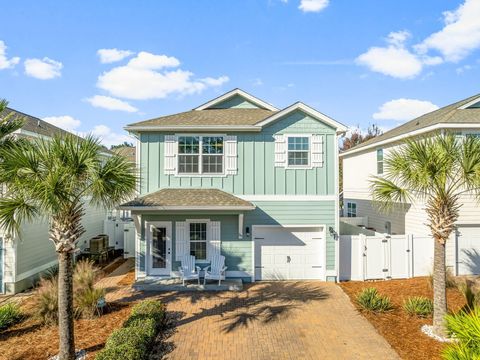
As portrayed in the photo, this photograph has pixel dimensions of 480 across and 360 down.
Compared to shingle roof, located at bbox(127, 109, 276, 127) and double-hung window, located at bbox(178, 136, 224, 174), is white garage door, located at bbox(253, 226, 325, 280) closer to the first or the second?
double-hung window, located at bbox(178, 136, 224, 174)

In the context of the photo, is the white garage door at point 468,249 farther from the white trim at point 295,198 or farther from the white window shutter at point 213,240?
the white window shutter at point 213,240

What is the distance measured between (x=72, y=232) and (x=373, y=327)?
8.03 meters

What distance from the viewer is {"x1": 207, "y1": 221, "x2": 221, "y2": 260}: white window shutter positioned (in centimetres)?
1170

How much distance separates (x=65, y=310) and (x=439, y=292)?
8.99 metres

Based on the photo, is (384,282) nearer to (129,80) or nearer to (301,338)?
(301,338)

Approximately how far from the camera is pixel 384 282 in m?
11.5

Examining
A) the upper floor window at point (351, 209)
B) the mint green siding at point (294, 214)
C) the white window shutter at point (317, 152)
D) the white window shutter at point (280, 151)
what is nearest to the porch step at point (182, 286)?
the mint green siding at point (294, 214)

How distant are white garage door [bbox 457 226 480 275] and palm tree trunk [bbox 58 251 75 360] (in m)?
14.1

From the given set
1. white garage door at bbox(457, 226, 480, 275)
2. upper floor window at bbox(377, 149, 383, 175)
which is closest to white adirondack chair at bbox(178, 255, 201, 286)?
white garage door at bbox(457, 226, 480, 275)

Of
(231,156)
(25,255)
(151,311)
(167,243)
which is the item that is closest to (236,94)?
(231,156)


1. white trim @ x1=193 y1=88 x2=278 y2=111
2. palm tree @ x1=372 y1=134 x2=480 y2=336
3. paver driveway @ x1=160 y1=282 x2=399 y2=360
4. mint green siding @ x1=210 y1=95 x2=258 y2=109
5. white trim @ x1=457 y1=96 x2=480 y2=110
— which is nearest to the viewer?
paver driveway @ x1=160 y1=282 x2=399 y2=360

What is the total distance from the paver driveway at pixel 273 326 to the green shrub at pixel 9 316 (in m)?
4.14

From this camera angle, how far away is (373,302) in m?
8.88

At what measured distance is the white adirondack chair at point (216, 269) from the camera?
36.2 feet
